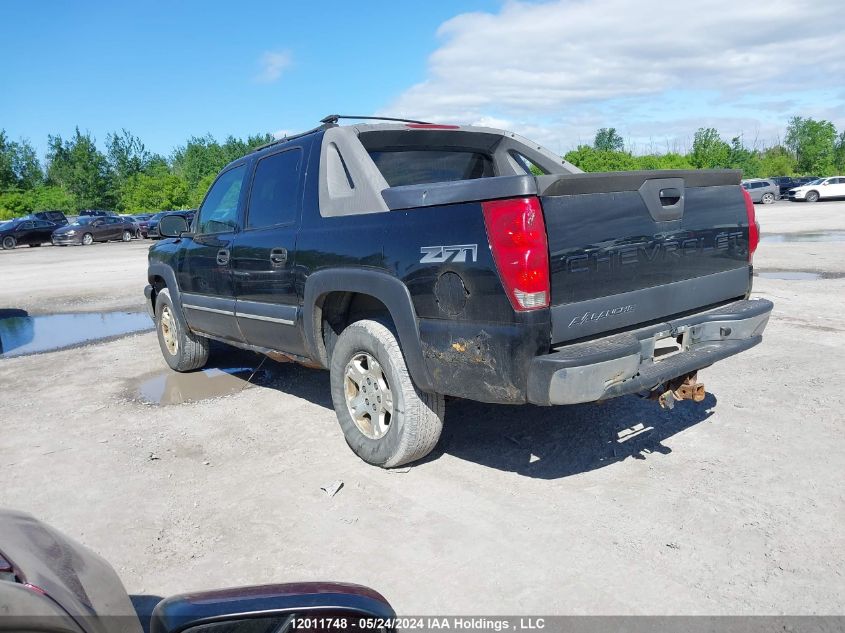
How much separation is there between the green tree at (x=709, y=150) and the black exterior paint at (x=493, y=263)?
52.7m

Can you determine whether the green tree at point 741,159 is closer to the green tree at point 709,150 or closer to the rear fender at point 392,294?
the green tree at point 709,150

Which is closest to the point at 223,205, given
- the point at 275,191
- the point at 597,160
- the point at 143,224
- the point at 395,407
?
the point at 275,191

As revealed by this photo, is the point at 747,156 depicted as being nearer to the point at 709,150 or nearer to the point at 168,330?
the point at 709,150

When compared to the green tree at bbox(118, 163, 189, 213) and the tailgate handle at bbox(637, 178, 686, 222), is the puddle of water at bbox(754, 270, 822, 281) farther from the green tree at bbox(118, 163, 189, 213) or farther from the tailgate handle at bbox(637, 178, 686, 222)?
the green tree at bbox(118, 163, 189, 213)

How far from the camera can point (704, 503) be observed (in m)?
3.53

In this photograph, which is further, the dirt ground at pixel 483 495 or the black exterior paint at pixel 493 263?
the black exterior paint at pixel 493 263

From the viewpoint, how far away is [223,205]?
5.87 m

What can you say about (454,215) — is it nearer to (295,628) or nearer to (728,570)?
(728,570)

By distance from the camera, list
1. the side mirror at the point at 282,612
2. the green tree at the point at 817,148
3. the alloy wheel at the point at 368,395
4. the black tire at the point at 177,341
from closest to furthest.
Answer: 1. the side mirror at the point at 282,612
2. the alloy wheel at the point at 368,395
3. the black tire at the point at 177,341
4. the green tree at the point at 817,148

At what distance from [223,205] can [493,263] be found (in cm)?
349

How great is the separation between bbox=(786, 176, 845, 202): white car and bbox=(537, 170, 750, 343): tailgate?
41.5 m

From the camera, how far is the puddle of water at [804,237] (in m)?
16.9

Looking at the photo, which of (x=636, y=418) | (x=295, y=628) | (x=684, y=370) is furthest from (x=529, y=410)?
(x=295, y=628)

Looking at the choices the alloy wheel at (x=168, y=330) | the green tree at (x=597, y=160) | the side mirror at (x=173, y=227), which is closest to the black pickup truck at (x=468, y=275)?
the side mirror at (x=173, y=227)
